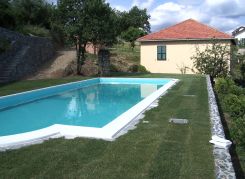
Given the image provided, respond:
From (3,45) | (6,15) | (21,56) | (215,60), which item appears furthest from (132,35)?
(3,45)

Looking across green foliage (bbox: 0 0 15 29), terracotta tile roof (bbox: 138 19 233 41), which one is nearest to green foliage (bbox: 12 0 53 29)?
green foliage (bbox: 0 0 15 29)

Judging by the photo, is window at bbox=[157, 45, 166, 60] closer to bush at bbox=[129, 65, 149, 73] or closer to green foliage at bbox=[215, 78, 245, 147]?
bush at bbox=[129, 65, 149, 73]

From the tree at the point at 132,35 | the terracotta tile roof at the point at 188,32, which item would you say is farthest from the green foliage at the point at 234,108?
the tree at the point at 132,35

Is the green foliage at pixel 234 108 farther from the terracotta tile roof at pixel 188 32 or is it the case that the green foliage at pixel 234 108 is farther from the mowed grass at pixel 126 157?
the terracotta tile roof at pixel 188 32

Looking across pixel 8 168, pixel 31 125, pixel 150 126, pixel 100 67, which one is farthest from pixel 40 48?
pixel 8 168

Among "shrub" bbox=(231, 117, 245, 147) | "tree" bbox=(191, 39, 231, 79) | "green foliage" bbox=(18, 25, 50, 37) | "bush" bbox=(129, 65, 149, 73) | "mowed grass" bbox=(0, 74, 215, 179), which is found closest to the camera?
"mowed grass" bbox=(0, 74, 215, 179)

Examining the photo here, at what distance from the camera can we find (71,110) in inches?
466

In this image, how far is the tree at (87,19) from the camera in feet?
64.2

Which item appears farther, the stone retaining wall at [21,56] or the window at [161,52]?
the window at [161,52]

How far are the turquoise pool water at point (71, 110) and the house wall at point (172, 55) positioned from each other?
28.7ft

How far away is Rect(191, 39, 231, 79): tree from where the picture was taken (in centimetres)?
2152

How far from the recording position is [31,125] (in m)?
9.47

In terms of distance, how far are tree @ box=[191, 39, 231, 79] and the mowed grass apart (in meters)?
15.6

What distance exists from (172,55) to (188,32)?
2324mm
